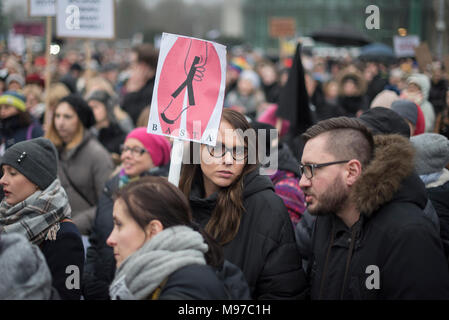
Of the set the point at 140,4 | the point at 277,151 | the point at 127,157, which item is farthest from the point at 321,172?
the point at 140,4

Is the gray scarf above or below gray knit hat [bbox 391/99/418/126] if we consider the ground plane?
below

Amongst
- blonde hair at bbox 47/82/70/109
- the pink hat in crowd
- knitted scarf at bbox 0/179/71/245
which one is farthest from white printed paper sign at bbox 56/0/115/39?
knitted scarf at bbox 0/179/71/245

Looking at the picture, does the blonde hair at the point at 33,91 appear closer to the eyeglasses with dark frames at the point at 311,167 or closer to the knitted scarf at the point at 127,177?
the knitted scarf at the point at 127,177

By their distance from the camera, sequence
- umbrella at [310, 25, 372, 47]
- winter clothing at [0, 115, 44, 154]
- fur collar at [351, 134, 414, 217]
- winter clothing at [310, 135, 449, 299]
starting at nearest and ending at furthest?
winter clothing at [310, 135, 449, 299] → fur collar at [351, 134, 414, 217] → winter clothing at [0, 115, 44, 154] → umbrella at [310, 25, 372, 47]

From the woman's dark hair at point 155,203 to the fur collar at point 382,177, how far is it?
806mm

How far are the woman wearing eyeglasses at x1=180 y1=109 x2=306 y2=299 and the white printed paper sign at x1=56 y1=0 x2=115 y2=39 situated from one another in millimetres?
3848

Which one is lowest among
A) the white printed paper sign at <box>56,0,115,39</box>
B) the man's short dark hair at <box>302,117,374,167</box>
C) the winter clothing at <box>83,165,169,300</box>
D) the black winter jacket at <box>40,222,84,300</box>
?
the winter clothing at <box>83,165,169,300</box>

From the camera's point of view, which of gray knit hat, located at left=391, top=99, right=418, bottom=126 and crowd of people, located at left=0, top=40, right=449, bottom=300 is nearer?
crowd of people, located at left=0, top=40, right=449, bottom=300

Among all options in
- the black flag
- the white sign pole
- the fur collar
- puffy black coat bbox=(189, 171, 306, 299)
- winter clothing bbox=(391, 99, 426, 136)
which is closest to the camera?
the fur collar

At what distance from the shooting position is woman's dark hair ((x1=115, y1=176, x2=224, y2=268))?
2287mm

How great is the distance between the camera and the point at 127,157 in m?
4.66

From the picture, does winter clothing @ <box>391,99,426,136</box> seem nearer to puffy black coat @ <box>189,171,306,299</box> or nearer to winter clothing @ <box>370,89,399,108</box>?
winter clothing @ <box>370,89,399,108</box>

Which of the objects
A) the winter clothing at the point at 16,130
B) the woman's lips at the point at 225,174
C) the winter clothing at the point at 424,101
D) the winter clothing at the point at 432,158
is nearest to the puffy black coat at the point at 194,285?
the woman's lips at the point at 225,174

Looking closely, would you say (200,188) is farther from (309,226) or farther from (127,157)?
(127,157)
